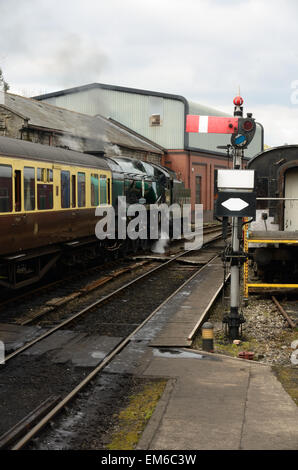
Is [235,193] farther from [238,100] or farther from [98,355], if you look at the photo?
[98,355]

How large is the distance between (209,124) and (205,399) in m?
4.10

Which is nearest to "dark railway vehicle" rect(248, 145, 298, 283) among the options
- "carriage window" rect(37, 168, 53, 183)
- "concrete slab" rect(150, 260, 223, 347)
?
"concrete slab" rect(150, 260, 223, 347)

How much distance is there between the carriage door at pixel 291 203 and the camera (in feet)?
41.1

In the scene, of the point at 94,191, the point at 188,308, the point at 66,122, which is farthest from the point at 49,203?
the point at 66,122

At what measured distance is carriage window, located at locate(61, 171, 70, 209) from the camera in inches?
497

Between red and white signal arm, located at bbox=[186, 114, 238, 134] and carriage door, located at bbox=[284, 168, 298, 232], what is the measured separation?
4.64 meters

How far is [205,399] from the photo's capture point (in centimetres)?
587

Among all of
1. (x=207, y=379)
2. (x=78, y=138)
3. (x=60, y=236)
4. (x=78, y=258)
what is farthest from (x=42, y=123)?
(x=207, y=379)

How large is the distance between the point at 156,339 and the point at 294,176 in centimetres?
614

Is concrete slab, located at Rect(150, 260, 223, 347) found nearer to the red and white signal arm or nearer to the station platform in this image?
the station platform

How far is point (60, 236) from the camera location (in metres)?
12.7

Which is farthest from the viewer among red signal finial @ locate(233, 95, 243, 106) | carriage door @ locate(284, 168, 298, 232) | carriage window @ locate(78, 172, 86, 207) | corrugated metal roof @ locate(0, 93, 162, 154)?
corrugated metal roof @ locate(0, 93, 162, 154)

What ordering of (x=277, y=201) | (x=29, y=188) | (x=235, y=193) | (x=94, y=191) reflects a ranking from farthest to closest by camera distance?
(x=94, y=191)
(x=277, y=201)
(x=29, y=188)
(x=235, y=193)
